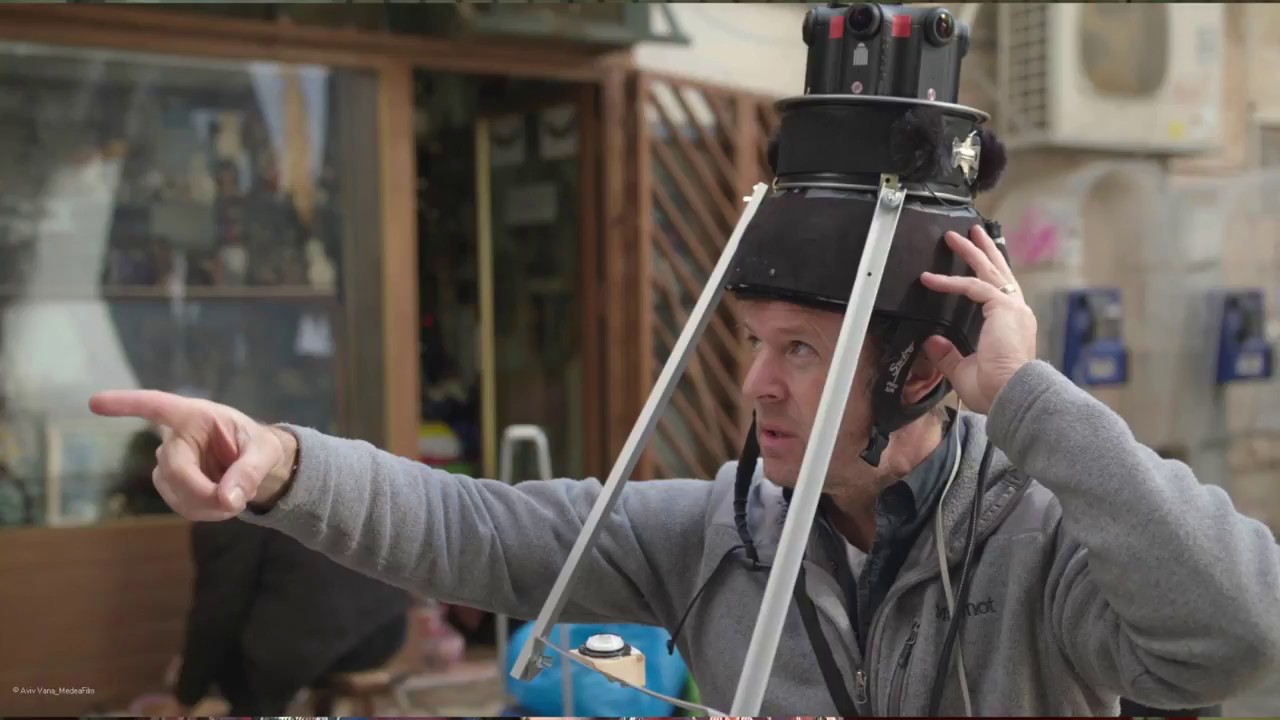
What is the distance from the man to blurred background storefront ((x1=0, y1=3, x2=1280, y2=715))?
3.67 ft

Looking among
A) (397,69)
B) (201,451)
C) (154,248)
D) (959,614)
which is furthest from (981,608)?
(154,248)

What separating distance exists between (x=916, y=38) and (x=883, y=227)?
15 cm

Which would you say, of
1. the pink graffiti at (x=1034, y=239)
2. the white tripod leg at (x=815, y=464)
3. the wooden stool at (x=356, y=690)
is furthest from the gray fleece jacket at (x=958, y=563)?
the pink graffiti at (x=1034, y=239)

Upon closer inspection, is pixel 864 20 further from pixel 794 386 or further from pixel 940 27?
pixel 794 386

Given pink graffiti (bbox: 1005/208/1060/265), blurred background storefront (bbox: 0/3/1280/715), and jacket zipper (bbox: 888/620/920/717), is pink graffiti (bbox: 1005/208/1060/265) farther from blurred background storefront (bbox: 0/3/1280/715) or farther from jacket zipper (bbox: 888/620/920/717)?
jacket zipper (bbox: 888/620/920/717)

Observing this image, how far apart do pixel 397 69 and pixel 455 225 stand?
78 centimetres

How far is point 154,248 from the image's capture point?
102 inches

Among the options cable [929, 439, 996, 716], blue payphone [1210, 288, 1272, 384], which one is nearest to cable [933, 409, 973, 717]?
cable [929, 439, 996, 716]

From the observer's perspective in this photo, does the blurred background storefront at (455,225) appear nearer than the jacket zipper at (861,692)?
No

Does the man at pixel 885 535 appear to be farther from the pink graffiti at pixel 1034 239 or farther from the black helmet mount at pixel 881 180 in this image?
the pink graffiti at pixel 1034 239

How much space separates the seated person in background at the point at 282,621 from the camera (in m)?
1.99

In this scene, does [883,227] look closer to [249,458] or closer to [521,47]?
[249,458]

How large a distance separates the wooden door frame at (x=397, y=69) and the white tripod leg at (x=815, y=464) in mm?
1947

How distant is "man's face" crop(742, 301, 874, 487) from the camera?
0.93m
